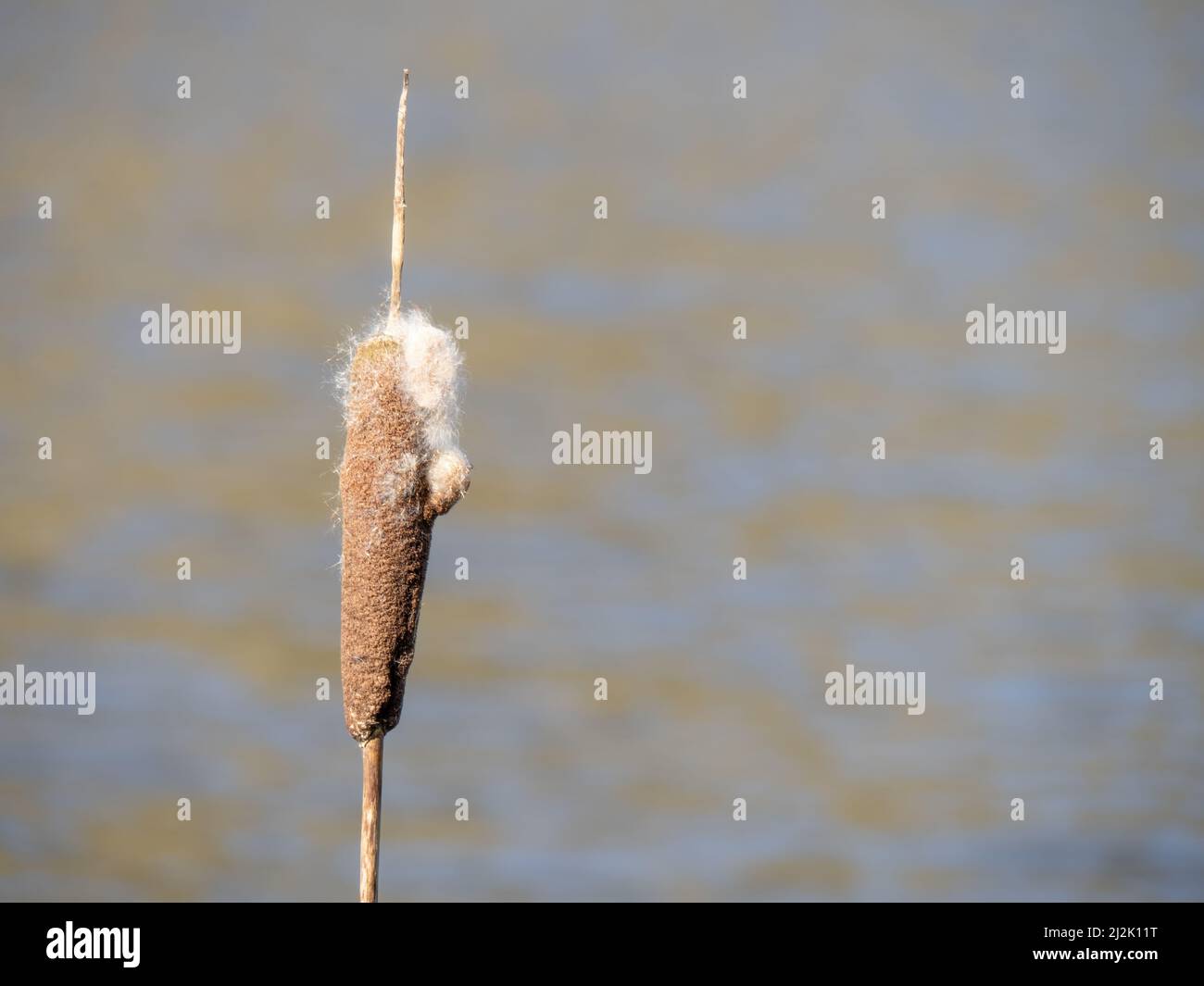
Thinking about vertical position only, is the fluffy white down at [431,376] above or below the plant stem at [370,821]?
above

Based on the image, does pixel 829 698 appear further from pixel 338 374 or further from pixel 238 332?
pixel 338 374

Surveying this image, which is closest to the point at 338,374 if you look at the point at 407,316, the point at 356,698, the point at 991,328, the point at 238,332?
the point at 407,316

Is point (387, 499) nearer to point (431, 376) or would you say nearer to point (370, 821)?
point (431, 376)

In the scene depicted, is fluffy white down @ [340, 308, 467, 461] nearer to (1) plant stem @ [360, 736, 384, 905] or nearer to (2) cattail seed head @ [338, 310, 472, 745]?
(2) cattail seed head @ [338, 310, 472, 745]

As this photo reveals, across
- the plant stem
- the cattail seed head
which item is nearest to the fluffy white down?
the cattail seed head

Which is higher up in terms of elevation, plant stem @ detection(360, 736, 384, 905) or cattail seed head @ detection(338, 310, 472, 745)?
cattail seed head @ detection(338, 310, 472, 745)

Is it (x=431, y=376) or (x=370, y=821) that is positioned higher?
(x=431, y=376)

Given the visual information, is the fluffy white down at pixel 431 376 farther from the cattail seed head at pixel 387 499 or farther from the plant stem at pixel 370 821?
the plant stem at pixel 370 821

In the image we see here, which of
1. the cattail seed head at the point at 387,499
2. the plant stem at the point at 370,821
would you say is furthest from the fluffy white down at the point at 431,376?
the plant stem at the point at 370,821

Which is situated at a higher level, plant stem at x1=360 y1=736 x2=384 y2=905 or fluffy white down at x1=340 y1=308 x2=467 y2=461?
fluffy white down at x1=340 y1=308 x2=467 y2=461

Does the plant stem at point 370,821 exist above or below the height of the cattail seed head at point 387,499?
below

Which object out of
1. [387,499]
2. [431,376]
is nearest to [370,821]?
[387,499]
